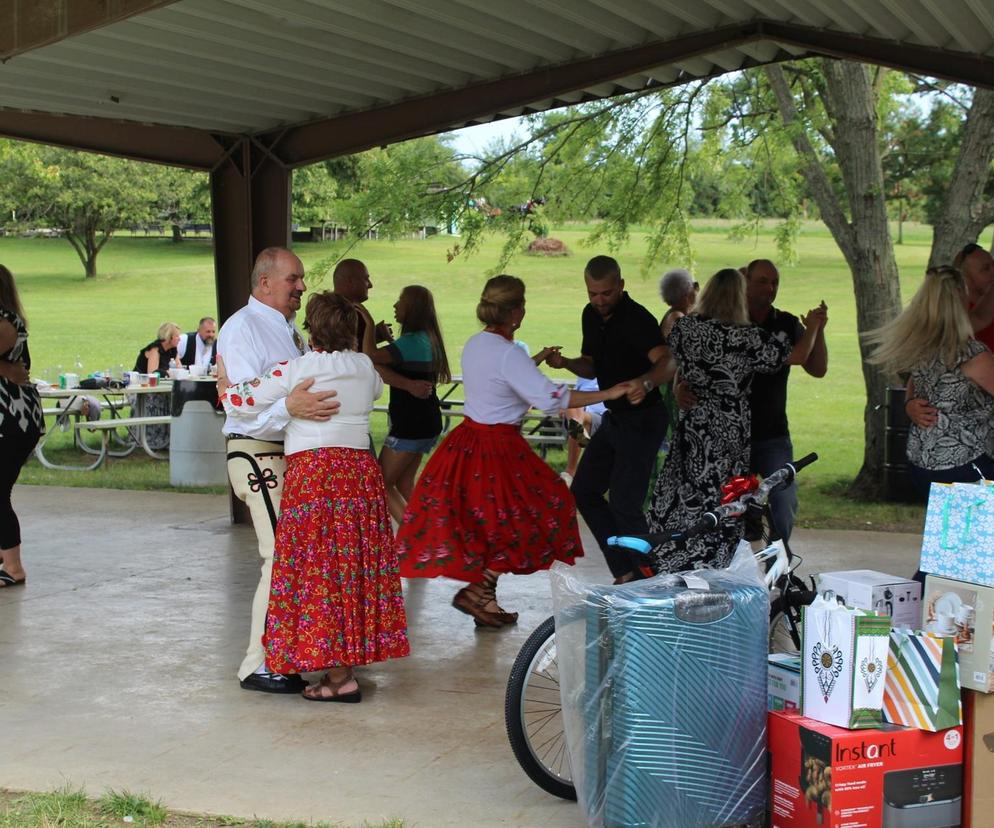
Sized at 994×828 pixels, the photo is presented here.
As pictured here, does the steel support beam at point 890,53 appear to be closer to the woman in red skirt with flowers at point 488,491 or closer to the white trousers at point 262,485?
the woman in red skirt with flowers at point 488,491

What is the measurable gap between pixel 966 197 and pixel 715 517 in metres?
8.59

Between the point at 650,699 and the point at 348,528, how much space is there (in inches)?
75.1

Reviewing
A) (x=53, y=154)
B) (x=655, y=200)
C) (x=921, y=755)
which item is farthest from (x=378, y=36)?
(x=53, y=154)

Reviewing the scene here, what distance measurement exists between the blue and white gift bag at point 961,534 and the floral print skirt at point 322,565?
2.30 m

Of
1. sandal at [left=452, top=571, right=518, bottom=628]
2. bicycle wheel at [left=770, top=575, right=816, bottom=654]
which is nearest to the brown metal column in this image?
sandal at [left=452, top=571, right=518, bottom=628]

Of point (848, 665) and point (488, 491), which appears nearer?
point (848, 665)

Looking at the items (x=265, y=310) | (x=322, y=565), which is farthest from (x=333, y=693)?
(x=265, y=310)

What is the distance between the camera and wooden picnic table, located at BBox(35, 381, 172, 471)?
14.1 metres

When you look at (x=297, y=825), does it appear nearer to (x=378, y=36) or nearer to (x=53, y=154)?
(x=378, y=36)

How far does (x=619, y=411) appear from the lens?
6566 millimetres

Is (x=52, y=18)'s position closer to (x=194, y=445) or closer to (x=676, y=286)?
(x=676, y=286)

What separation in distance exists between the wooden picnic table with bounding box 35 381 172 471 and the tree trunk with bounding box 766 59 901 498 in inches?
297

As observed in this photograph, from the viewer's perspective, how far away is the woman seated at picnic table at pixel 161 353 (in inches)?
656

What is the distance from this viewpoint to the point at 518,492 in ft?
20.5
